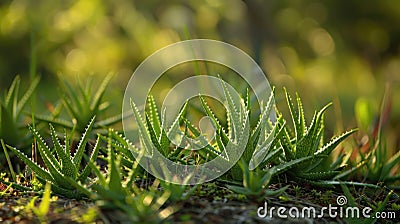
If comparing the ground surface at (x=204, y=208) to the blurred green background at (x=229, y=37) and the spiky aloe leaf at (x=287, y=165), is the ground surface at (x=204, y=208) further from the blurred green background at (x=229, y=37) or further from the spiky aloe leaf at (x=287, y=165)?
the blurred green background at (x=229, y=37)

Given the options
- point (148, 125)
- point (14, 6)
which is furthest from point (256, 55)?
point (148, 125)

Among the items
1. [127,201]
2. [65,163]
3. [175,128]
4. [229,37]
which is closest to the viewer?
[127,201]

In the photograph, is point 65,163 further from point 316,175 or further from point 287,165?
point 316,175

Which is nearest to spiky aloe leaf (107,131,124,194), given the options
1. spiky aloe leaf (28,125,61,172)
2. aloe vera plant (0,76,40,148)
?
spiky aloe leaf (28,125,61,172)

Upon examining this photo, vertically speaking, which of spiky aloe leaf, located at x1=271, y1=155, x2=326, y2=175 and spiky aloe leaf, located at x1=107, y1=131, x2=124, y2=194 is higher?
spiky aloe leaf, located at x1=107, y1=131, x2=124, y2=194

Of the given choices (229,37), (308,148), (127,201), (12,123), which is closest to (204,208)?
(127,201)

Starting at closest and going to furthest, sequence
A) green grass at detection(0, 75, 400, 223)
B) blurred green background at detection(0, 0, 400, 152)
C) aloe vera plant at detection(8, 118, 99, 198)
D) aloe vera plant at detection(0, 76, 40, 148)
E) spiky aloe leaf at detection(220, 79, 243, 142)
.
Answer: green grass at detection(0, 75, 400, 223) → aloe vera plant at detection(8, 118, 99, 198) → spiky aloe leaf at detection(220, 79, 243, 142) → aloe vera plant at detection(0, 76, 40, 148) → blurred green background at detection(0, 0, 400, 152)

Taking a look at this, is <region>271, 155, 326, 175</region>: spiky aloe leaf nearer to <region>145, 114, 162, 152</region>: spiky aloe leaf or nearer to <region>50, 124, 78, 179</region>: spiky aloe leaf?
<region>145, 114, 162, 152</region>: spiky aloe leaf

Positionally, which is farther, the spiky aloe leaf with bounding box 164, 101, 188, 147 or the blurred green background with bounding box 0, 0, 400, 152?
the blurred green background with bounding box 0, 0, 400, 152

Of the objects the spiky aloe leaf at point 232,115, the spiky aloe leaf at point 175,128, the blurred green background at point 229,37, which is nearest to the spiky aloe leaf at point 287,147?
the spiky aloe leaf at point 232,115
